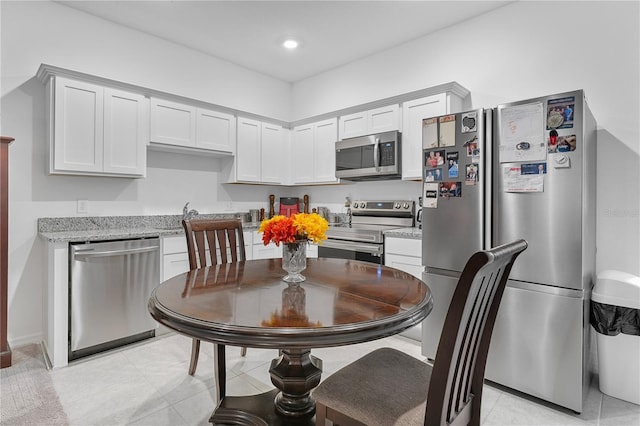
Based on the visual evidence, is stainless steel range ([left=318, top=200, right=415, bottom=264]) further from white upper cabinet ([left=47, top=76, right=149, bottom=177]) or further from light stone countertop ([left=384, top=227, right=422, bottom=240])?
white upper cabinet ([left=47, top=76, right=149, bottom=177])

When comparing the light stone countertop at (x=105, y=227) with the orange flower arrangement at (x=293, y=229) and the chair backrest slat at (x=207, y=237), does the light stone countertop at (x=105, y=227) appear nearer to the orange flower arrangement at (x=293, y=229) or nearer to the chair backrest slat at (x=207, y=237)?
the chair backrest slat at (x=207, y=237)

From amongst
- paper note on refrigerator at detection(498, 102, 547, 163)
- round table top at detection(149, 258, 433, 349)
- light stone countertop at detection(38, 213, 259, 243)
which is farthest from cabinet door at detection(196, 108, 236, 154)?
paper note on refrigerator at detection(498, 102, 547, 163)

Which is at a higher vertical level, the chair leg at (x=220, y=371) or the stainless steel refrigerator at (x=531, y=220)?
the stainless steel refrigerator at (x=531, y=220)

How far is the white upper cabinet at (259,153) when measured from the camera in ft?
13.2

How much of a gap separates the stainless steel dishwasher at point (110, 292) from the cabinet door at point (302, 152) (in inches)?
77.8

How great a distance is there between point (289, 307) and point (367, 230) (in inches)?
83.1

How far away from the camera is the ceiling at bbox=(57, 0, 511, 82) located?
9.82 ft

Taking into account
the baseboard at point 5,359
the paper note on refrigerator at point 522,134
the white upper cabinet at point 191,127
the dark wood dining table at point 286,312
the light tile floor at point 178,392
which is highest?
the white upper cabinet at point 191,127

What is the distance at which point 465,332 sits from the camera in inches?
38.9

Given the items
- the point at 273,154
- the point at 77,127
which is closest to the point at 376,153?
the point at 273,154

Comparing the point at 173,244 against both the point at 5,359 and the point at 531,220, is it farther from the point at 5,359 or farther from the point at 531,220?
the point at 531,220

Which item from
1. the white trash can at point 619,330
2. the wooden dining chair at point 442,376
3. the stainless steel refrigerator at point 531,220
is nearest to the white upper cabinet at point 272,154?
the stainless steel refrigerator at point 531,220

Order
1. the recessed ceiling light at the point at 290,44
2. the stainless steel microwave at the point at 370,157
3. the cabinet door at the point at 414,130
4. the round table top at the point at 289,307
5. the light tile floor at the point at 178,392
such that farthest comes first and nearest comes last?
the recessed ceiling light at the point at 290,44
the stainless steel microwave at the point at 370,157
the cabinet door at the point at 414,130
the light tile floor at the point at 178,392
the round table top at the point at 289,307

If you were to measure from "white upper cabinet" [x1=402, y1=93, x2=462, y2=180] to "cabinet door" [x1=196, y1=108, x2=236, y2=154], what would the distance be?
1.89 meters
